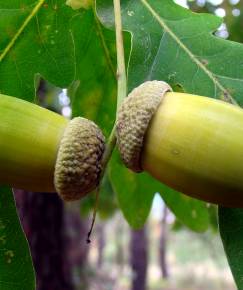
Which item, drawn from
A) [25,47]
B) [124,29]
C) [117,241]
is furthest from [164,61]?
[117,241]

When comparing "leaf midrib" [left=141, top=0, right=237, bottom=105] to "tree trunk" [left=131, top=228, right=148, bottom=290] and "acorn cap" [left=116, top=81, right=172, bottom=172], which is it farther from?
"tree trunk" [left=131, top=228, right=148, bottom=290]

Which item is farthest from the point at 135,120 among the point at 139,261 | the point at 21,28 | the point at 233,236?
the point at 139,261

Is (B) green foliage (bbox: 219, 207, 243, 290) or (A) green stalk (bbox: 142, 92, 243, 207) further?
(B) green foliage (bbox: 219, 207, 243, 290)

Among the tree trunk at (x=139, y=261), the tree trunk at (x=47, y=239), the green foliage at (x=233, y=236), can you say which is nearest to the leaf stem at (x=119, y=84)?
the green foliage at (x=233, y=236)

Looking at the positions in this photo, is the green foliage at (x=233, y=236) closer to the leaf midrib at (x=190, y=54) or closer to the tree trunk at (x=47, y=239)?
the leaf midrib at (x=190, y=54)

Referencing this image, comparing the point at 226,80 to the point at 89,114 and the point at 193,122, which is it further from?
the point at 89,114

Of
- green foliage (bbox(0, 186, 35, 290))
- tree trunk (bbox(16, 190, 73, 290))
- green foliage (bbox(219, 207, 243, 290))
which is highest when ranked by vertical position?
green foliage (bbox(219, 207, 243, 290))

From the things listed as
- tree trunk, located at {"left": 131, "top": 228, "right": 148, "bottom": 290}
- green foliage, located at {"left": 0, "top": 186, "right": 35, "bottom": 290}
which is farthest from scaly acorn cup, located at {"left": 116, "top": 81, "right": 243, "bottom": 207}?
tree trunk, located at {"left": 131, "top": 228, "right": 148, "bottom": 290}
